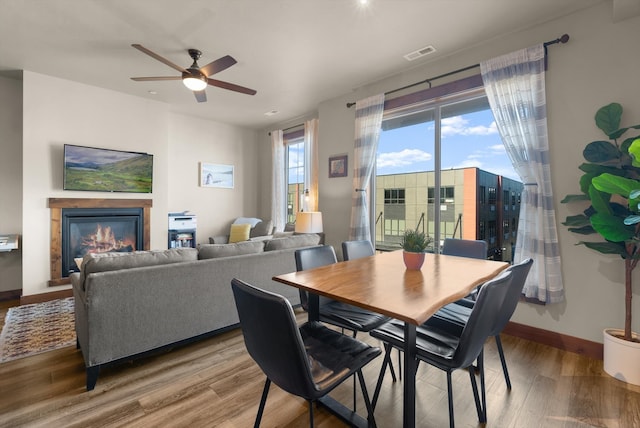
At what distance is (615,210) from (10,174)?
6.41m

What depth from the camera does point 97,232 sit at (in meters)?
4.12

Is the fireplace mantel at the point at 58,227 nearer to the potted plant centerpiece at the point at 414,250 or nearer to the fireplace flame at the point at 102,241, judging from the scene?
the fireplace flame at the point at 102,241

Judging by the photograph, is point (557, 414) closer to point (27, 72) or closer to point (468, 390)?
point (468, 390)

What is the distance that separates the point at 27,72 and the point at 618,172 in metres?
6.09

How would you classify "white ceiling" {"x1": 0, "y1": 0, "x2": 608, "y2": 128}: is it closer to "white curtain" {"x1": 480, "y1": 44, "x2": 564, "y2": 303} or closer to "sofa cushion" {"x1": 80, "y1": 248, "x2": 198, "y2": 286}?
"white curtain" {"x1": 480, "y1": 44, "x2": 564, "y2": 303}

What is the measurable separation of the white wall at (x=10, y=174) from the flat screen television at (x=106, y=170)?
660 millimetres

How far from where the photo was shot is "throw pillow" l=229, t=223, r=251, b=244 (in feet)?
17.0

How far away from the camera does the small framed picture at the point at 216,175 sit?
550cm

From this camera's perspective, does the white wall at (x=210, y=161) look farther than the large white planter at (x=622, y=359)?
Yes

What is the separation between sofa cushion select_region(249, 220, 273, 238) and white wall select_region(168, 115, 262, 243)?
0.84m

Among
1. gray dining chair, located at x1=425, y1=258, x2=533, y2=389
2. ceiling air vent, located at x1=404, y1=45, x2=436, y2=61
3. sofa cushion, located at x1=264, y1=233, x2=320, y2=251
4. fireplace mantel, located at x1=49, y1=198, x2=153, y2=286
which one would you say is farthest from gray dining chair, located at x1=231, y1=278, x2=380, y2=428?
fireplace mantel, located at x1=49, y1=198, x2=153, y2=286

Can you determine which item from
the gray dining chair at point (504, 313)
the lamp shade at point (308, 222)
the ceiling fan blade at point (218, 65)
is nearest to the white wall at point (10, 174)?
the ceiling fan blade at point (218, 65)

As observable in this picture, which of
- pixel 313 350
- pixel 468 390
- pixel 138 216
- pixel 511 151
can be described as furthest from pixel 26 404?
pixel 511 151

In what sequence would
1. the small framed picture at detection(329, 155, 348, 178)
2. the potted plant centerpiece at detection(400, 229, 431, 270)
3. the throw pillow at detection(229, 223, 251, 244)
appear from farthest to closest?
the throw pillow at detection(229, 223, 251, 244), the small framed picture at detection(329, 155, 348, 178), the potted plant centerpiece at detection(400, 229, 431, 270)
